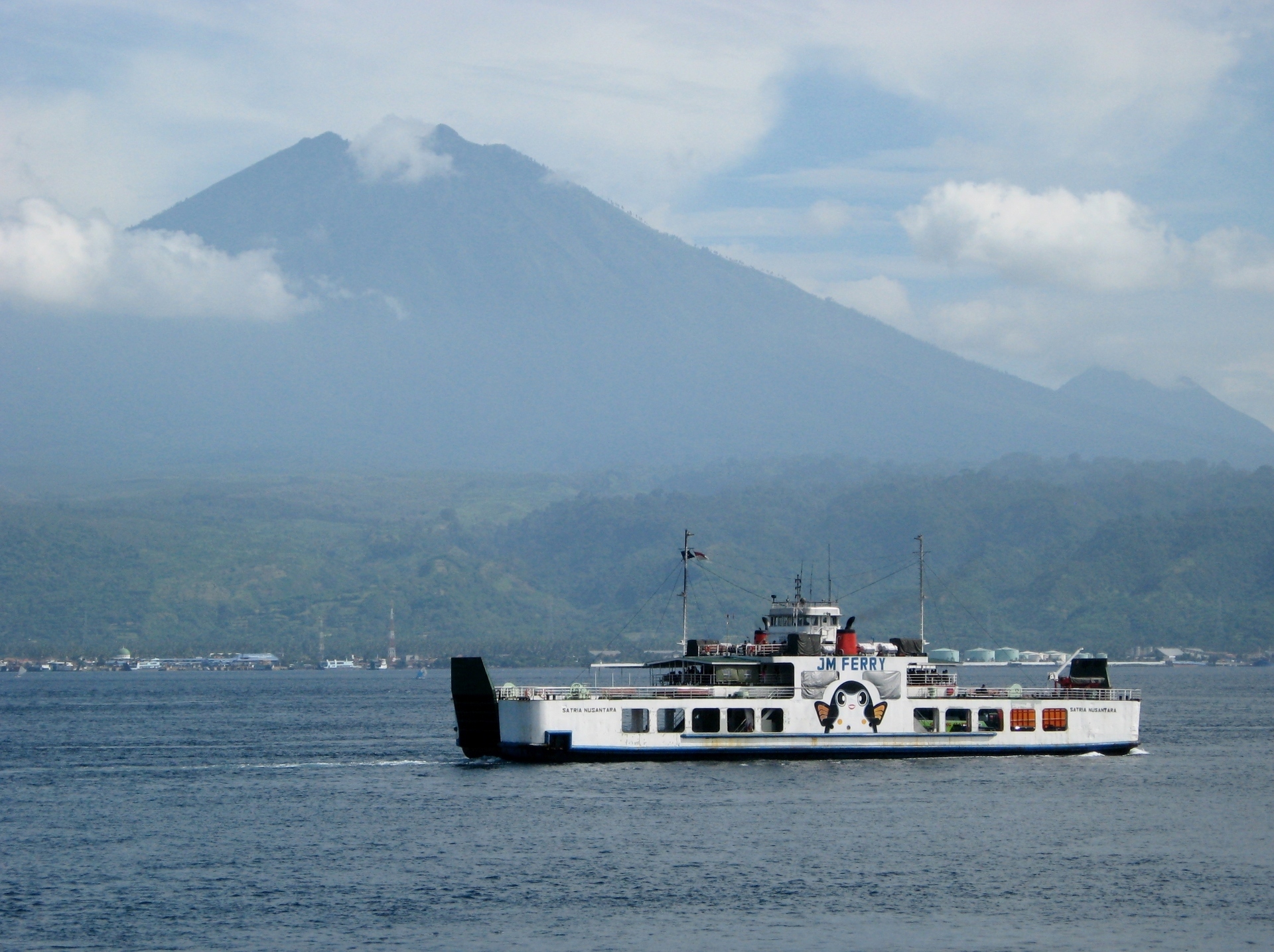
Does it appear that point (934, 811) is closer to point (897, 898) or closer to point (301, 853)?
point (897, 898)

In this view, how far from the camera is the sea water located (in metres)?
38.2

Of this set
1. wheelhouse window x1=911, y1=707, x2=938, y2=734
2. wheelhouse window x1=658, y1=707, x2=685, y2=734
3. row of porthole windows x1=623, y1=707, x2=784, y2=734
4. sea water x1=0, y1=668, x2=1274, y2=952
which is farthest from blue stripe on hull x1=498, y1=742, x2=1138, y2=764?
wheelhouse window x1=658, y1=707, x2=685, y2=734

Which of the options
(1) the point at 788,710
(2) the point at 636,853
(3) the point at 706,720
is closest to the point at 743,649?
(1) the point at 788,710

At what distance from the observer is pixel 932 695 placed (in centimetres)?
6612

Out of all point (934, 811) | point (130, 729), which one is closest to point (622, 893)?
point (934, 811)

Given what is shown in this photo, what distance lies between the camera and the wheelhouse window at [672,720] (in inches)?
2518

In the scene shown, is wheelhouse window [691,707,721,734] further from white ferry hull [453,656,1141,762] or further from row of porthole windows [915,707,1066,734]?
row of porthole windows [915,707,1066,734]

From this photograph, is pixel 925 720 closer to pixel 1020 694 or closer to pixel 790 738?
pixel 1020 694

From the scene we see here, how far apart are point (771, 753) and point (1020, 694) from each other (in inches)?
422

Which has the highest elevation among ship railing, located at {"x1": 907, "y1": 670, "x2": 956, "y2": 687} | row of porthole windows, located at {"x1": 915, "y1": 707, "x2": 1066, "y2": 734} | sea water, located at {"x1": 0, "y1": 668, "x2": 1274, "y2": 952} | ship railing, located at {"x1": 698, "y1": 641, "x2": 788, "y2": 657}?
ship railing, located at {"x1": 698, "y1": 641, "x2": 788, "y2": 657}

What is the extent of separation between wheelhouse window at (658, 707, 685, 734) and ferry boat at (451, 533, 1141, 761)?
0.05 meters

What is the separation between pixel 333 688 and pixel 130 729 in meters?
87.5

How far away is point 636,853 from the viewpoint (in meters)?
46.5

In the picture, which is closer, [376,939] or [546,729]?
[376,939]
